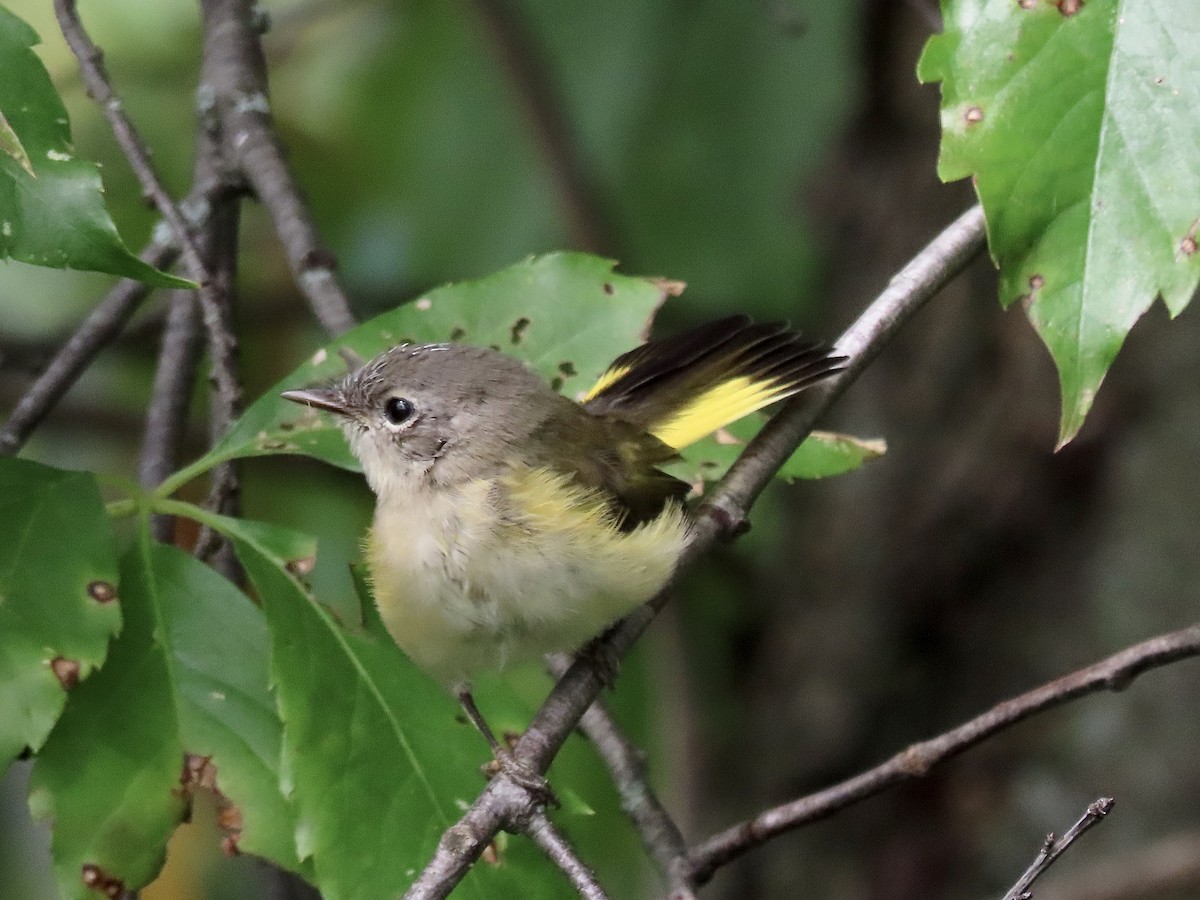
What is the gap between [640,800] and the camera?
7.28 feet

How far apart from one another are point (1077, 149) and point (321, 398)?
1.22 m

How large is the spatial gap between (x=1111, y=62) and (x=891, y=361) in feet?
7.96

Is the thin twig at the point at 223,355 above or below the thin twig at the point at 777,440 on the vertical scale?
above

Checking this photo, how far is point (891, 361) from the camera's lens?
4121 mm

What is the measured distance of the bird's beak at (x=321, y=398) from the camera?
2232 mm

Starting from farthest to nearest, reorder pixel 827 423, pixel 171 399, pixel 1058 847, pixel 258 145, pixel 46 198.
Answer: pixel 827 423 → pixel 258 145 → pixel 171 399 → pixel 46 198 → pixel 1058 847

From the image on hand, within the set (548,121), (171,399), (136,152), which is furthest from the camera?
(548,121)

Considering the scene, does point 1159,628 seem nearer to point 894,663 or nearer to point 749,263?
point 894,663

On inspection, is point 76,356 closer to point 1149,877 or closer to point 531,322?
point 531,322

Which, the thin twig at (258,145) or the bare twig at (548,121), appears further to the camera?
the bare twig at (548,121)

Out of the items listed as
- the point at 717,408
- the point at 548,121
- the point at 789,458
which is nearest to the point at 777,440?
the point at 789,458

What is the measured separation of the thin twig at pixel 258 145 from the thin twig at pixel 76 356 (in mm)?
216

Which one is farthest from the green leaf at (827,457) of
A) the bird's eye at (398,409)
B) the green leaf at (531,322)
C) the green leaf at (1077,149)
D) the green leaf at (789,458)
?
the bird's eye at (398,409)

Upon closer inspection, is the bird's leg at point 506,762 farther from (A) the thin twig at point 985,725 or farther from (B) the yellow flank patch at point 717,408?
(B) the yellow flank patch at point 717,408
